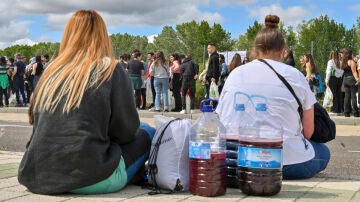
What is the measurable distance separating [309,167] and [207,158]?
1.34 meters

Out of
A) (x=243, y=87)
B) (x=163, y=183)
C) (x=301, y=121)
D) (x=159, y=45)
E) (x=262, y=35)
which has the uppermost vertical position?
(x=159, y=45)

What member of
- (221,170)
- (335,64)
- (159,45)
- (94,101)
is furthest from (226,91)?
(159,45)

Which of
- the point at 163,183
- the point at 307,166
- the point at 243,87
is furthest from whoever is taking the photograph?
the point at 307,166

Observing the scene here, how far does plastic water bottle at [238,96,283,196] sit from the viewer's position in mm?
4125

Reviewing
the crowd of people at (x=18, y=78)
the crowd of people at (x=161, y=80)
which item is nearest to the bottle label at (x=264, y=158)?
the crowd of people at (x=161, y=80)

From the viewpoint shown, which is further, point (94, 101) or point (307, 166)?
point (307, 166)

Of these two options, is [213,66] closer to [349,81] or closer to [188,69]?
[188,69]

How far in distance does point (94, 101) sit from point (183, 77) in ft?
39.2

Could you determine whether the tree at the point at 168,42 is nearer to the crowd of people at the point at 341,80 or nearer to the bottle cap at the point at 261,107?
the crowd of people at the point at 341,80

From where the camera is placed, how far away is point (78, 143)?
405 centimetres

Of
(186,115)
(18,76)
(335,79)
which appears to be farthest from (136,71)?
(335,79)

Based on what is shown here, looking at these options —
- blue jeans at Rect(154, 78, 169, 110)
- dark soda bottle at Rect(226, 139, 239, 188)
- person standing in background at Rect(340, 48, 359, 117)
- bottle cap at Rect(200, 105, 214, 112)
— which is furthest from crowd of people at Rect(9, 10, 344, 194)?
blue jeans at Rect(154, 78, 169, 110)

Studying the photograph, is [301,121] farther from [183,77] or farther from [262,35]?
[183,77]

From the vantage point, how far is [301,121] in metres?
4.86
